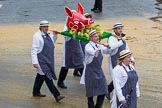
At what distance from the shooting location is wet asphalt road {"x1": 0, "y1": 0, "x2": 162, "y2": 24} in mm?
19266

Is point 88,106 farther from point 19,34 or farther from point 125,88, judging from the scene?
point 19,34

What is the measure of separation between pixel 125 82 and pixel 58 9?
1360 centimetres

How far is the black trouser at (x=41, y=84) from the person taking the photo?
9.82 m

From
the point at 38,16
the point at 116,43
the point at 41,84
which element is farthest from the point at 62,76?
the point at 38,16

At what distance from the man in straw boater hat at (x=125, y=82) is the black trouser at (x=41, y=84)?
2.17 metres

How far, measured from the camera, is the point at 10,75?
11.8m

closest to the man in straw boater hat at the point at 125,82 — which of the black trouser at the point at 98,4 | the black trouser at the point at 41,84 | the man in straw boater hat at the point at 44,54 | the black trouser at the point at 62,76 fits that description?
the black trouser at the point at 41,84

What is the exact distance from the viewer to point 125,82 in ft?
25.6

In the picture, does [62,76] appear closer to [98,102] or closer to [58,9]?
[98,102]

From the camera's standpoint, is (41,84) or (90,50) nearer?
(90,50)

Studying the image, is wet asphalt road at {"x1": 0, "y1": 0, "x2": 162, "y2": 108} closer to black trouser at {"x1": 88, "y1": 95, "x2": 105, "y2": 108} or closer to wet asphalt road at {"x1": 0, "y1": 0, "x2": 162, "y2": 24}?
wet asphalt road at {"x1": 0, "y1": 0, "x2": 162, "y2": 24}

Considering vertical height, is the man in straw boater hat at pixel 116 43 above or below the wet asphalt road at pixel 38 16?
above

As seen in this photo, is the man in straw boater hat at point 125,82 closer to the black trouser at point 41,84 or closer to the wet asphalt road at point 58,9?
the black trouser at point 41,84

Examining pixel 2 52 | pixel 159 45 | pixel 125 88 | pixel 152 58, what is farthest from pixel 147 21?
pixel 125 88
